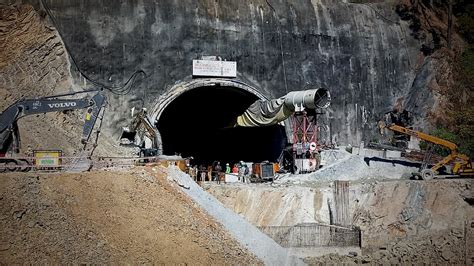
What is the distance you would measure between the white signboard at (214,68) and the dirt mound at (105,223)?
14049 millimetres

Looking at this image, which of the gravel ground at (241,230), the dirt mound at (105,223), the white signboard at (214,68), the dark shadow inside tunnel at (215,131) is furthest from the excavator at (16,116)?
the dark shadow inside tunnel at (215,131)

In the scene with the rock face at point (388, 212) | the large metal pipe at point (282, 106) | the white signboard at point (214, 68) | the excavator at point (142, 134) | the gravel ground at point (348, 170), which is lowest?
the rock face at point (388, 212)

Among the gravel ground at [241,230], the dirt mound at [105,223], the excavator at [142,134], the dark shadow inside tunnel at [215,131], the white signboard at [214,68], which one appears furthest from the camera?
the dark shadow inside tunnel at [215,131]

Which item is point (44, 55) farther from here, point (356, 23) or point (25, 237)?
point (356, 23)

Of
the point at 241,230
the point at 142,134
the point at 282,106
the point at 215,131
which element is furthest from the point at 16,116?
the point at 215,131

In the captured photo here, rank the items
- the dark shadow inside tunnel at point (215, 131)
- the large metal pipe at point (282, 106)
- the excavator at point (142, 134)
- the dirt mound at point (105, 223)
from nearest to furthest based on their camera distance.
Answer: the dirt mound at point (105, 223) → the large metal pipe at point (282, 106) → the excavator at point (142, 134) → the dark shadow inside tunnel at point (215, 131)

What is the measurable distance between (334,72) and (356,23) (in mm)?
4066

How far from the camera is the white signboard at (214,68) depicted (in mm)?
33812

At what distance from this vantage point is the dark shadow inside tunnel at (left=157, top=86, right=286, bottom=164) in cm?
3756

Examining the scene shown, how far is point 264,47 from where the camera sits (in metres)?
35.6

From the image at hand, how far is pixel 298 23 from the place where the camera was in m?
36.8

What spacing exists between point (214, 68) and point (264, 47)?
3.64 m

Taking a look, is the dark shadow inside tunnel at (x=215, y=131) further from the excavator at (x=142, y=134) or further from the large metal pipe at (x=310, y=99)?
the large metal pipe at (x=310, y=99)

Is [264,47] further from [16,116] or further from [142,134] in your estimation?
[16,116]
